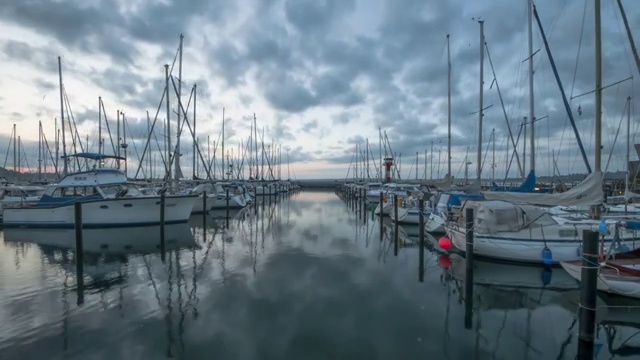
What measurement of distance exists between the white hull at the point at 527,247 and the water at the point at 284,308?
0.51 m

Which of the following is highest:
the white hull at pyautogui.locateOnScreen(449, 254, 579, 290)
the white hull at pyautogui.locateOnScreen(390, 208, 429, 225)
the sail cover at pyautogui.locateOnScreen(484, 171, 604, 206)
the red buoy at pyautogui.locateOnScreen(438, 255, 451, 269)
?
the sail cover at pyautogui.locateOnScreen(484, 171, 604, 206)

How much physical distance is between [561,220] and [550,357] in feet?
33.7

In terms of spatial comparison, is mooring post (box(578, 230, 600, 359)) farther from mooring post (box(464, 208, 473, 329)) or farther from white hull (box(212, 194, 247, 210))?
white hull (box(212, 194, 247, 210))

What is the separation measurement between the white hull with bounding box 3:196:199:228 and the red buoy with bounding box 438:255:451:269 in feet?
62.4

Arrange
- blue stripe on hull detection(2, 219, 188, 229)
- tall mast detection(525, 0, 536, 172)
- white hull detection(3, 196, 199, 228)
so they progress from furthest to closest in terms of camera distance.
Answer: blue stripe on hull detection(2, 219, 188, 229)
white hull detection(3, 196, 199, 228)
tall mast detection(525, 0, 536, 172)

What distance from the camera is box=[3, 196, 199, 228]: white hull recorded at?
23.9 metres

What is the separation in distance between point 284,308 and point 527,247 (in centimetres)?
1050

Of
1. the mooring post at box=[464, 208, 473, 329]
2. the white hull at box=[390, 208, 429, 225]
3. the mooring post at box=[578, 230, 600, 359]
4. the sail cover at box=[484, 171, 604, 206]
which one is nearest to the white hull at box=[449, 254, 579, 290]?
the mooring post at box=[464, 208, 473, 329]

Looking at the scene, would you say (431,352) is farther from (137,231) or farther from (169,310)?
(137,231)

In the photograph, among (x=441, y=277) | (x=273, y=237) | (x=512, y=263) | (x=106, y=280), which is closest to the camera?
(x=106, y=280)

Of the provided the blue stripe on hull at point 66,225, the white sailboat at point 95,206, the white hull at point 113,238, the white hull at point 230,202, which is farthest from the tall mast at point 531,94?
the white hull at point 230,202

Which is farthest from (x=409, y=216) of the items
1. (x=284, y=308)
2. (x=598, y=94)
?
(x=284, y=308)

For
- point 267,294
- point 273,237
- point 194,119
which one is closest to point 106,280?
point 267,294

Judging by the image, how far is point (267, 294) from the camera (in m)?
11.3
